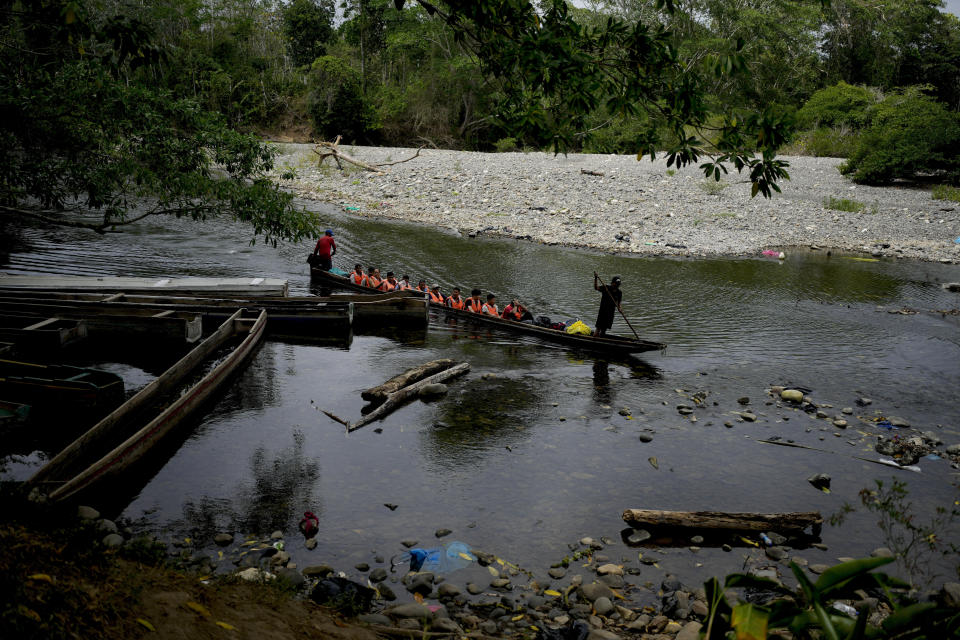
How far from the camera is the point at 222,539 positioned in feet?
24.9

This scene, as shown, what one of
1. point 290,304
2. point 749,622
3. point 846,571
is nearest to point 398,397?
point 290,304

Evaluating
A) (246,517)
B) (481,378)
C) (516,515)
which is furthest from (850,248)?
(246,517)

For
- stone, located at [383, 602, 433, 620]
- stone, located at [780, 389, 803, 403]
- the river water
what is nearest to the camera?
stone, located at [383, 602, 433, 620]

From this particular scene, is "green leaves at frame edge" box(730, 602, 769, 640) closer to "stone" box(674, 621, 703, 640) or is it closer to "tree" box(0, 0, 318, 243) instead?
"stone" box(674, 621, 703, 640)

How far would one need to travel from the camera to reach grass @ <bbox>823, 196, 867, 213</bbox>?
3008 centimetres

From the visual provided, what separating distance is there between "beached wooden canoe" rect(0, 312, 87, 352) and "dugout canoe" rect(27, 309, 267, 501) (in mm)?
2987

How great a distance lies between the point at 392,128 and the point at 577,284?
107ft

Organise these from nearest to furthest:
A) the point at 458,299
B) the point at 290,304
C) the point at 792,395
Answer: the point at 792,395, the point at 290,304, the point at 458,299

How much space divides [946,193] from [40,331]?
3527 cm

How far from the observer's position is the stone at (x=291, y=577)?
653cm

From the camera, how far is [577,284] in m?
22.0

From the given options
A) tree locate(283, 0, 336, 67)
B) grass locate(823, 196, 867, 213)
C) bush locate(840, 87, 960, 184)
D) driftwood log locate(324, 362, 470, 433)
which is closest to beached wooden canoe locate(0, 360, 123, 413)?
driftwood log locate(324, 362, 470, 433)

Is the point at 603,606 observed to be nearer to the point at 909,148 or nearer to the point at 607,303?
the point at 607,303

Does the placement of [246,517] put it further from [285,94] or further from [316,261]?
[285,94]
